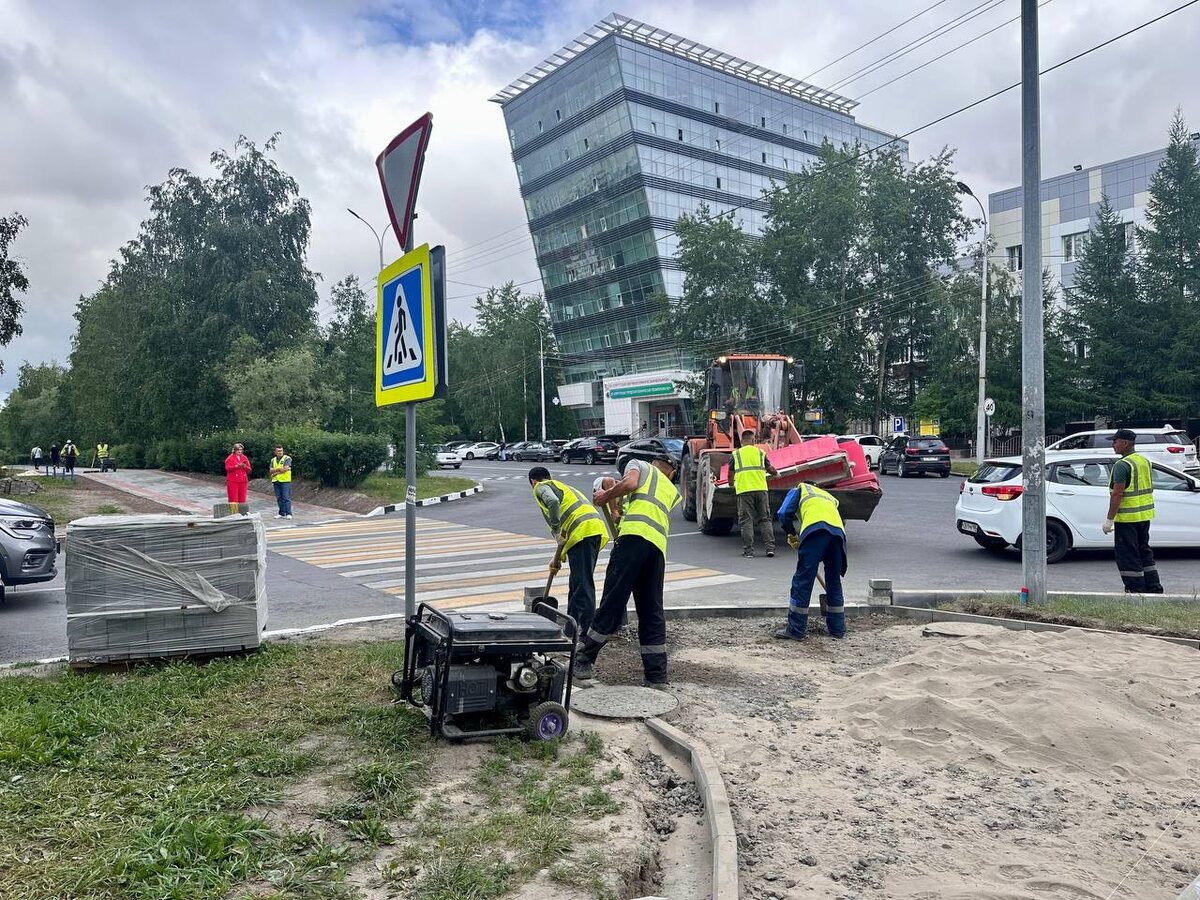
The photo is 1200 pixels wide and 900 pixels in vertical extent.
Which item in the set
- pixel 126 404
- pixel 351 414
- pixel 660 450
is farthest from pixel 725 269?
pixel 126 404

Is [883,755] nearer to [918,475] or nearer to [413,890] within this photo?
[413,890]

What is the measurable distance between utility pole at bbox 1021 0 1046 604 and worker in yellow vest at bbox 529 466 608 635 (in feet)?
14.2

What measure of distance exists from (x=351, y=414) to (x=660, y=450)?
12.7 metres

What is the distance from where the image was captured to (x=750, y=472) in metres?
12.8

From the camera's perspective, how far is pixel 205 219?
39.3 meters

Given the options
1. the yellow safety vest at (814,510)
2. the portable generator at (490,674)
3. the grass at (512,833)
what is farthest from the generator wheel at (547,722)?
the yellow safety vest at (814,510)

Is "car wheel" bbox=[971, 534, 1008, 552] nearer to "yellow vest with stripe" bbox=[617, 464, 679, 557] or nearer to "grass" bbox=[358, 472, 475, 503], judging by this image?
"yellow vest with stripe" bbox=[617, 464, 679, 557]

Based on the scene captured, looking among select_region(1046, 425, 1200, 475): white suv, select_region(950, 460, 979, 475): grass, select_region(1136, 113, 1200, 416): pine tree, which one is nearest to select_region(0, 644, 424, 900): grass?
select_region(1046, 425, 1200, 475): white suv

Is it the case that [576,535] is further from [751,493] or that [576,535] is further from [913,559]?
[913,559]

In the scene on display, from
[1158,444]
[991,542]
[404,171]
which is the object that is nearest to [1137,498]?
[991,542]

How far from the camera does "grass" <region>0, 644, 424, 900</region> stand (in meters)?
3.01

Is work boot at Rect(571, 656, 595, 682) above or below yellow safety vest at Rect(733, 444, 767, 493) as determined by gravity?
below

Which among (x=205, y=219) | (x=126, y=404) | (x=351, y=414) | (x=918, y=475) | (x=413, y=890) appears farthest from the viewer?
(x=126, y=404)

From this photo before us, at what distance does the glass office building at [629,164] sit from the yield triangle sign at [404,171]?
5556 centimetres
